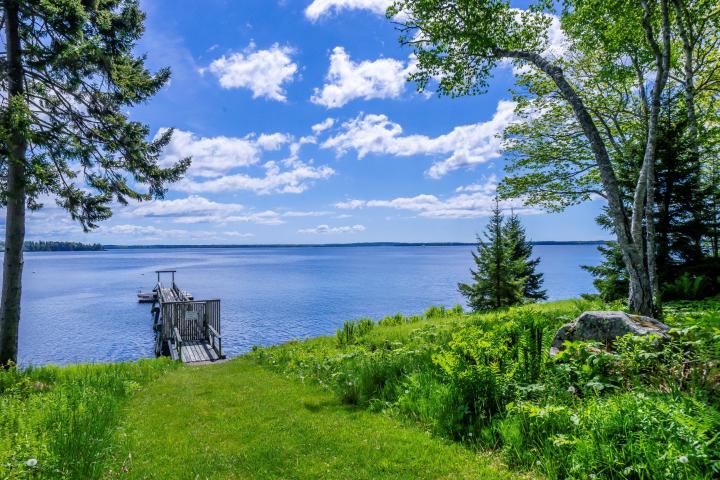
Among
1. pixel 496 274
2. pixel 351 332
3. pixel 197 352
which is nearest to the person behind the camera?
pixel 351 332

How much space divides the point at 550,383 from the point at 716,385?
1632 millimetres

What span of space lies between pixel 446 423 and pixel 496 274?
16.9 m

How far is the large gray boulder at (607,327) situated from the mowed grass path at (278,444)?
2.59 m

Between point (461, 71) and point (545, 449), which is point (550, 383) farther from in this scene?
point (461, 71)

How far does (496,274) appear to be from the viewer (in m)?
20.8

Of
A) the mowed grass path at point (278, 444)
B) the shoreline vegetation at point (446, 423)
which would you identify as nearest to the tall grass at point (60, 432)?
the shoreline vegetation at point (446, 423)

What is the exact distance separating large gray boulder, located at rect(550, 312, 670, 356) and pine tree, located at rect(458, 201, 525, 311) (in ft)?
48.9

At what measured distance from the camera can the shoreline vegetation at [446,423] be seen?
355cm

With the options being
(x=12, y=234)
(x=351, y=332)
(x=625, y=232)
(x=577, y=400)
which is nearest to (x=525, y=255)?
(x=351, y=332)

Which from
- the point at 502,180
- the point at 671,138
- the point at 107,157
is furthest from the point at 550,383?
the point at 107,157

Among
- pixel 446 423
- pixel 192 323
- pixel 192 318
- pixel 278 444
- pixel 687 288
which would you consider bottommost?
pixel 192 323

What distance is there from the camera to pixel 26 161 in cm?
971

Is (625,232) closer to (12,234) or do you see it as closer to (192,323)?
(12,234)

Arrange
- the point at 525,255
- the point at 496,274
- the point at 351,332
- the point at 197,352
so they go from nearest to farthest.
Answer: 1. the point at 351,332
2. the point at 197,352
3. the point at 496,274
4. the point at 525,255
